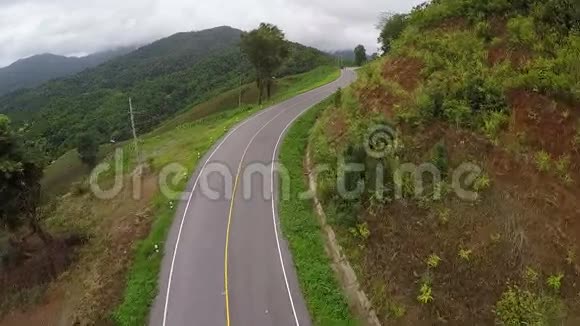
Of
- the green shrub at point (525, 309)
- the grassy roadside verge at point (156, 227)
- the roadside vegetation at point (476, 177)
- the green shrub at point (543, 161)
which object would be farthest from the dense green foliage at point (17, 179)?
the green shrub at point (543, 161)

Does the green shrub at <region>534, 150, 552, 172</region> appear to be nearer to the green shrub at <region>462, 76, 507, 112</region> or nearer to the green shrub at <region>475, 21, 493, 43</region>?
the green shrub at <region>462, 76, 507, 112</region>

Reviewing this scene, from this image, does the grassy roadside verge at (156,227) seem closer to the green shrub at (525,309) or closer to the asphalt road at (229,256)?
the asphalt road at (229,256)

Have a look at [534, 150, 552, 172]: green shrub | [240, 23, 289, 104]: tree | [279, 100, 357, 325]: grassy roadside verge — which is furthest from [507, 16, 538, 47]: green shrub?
[240, 23, 289, 104]: tree

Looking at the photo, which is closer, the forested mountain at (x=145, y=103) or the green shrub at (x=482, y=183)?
the green shrub at (x=482, y=183)

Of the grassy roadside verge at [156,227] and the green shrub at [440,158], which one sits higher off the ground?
the green shrub at [440,158]

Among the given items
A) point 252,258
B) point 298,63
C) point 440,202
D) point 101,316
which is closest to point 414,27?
point 440,202

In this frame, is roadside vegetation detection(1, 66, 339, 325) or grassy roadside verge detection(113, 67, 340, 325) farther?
roadside vegetation detection(1, 66, 339, 325)
